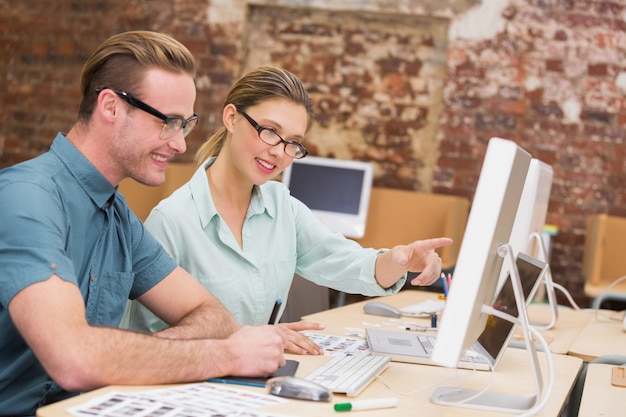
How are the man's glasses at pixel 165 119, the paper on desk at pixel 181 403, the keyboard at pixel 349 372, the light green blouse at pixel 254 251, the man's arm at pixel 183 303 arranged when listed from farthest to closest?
1. the light green blouse at pixel 254 251
2. the man's arm at pixel 183 303
3. the man's glasses at pixel 165 119
4. the keyboard at pixel 349 372
5. the paper on desk at pixel 181 403

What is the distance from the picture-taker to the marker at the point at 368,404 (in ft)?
4.34

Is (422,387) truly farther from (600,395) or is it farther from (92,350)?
(92,350)

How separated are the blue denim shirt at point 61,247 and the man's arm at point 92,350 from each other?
4 cm

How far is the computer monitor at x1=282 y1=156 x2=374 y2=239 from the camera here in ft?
16.5

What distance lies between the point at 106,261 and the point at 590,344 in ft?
4.62

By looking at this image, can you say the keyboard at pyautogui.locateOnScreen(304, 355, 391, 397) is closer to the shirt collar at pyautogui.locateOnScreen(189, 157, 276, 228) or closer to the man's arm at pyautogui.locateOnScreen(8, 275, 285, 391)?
the man's arm at pyautogui.locateOnScreen(8, 275, 285, 391)

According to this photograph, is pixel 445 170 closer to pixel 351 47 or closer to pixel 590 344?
pixel 351 47

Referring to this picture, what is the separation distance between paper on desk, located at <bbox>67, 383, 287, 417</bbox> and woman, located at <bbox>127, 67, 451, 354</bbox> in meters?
0.55

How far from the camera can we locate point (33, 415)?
1478 mm

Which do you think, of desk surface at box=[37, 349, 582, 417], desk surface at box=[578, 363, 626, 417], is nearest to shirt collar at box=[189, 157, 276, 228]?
desk surface at box=[37, 349, 582, 417]

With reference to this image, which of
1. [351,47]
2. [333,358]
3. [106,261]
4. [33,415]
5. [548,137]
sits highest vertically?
[351,47]

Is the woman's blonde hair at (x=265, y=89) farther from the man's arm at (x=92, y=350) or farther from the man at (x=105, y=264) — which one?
the man's arm at (x=92, y=350)

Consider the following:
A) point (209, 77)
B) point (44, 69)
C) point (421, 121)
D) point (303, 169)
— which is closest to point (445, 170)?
point (421, 121)

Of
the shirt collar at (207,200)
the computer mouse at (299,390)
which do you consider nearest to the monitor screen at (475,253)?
the computer mouse at (299,390)
